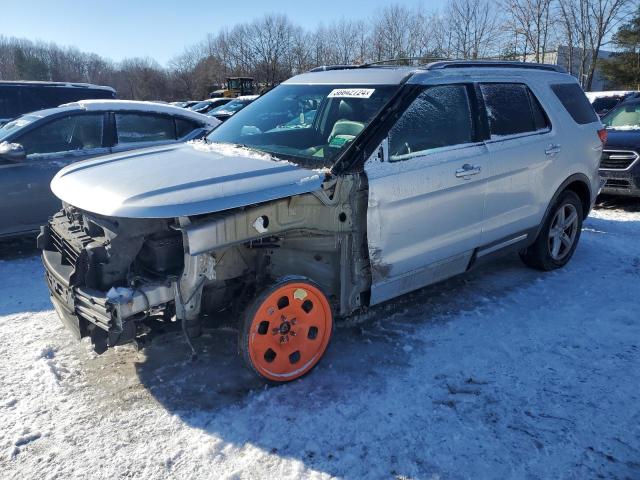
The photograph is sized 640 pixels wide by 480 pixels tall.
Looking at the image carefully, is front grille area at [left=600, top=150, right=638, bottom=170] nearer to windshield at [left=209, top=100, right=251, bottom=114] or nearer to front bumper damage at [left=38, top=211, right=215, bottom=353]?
front bumper damage at [left=38, top=211, right=215, bottom=353]

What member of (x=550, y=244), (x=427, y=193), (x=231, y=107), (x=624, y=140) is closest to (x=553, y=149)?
(x=550, y=244)

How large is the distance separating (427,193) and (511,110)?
1.43 meters

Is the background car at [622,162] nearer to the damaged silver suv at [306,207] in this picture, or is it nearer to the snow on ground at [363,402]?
the damaged silver suv at [306,207]

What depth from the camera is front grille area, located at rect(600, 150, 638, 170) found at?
789 centimetres

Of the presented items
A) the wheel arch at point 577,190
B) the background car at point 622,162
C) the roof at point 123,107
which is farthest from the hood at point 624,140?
the roof at point 123,107

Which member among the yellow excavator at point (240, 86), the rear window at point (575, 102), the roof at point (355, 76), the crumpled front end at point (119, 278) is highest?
the yellow excavator at point (240, 86)

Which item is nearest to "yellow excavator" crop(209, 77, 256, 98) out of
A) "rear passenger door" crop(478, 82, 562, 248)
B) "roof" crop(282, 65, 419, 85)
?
"roof" crop(282, 65, 419, 85)

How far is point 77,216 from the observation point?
129 inches

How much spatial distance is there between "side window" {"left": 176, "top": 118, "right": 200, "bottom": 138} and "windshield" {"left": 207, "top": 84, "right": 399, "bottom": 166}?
8.35ft

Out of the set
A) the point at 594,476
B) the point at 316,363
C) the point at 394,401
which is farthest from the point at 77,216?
the point at 594,476

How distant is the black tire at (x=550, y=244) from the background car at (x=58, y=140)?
391 centimetres

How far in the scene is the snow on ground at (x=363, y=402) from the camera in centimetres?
256

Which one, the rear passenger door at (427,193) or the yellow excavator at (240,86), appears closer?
the rear passenger door at (427,193)

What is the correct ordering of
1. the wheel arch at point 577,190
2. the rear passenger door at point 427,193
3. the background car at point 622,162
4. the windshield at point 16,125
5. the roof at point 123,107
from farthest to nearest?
the background car at point 622,162
the roof at point 123,107
the windshield at point 16,125
the wheel arch at point 577,190
the rear passenger door at point 427,193
